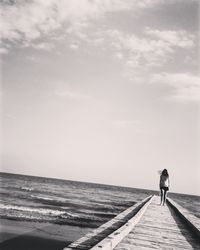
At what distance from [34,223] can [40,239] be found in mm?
3094

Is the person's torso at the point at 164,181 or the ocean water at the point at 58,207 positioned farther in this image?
the ocean water at the point at 58,207

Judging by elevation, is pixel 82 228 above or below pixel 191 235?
below

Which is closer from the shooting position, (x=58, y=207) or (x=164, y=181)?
(x=164, y=181)

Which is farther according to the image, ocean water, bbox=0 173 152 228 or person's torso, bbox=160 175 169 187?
ocean water, bbox=0 173 152 228

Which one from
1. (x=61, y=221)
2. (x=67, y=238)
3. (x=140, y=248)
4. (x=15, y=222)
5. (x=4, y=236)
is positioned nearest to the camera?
(x=140, y=248)

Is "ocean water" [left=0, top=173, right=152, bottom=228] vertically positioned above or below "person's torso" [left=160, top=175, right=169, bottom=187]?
below

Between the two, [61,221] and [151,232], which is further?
[61,221]

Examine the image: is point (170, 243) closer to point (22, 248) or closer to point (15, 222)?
point (22, 248)

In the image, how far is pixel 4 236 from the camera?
952 cm

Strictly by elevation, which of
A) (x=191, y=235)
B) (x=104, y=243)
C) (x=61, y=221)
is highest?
(x=104, y=243)

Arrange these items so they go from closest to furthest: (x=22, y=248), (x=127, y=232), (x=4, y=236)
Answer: (x=127, y=232)
(x=22, y=248)
(x=4, y=236)

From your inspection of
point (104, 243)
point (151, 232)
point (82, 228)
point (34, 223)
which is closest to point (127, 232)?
point (151, 232)

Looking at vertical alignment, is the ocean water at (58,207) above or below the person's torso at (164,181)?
below

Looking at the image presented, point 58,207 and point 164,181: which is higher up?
point 164,181
